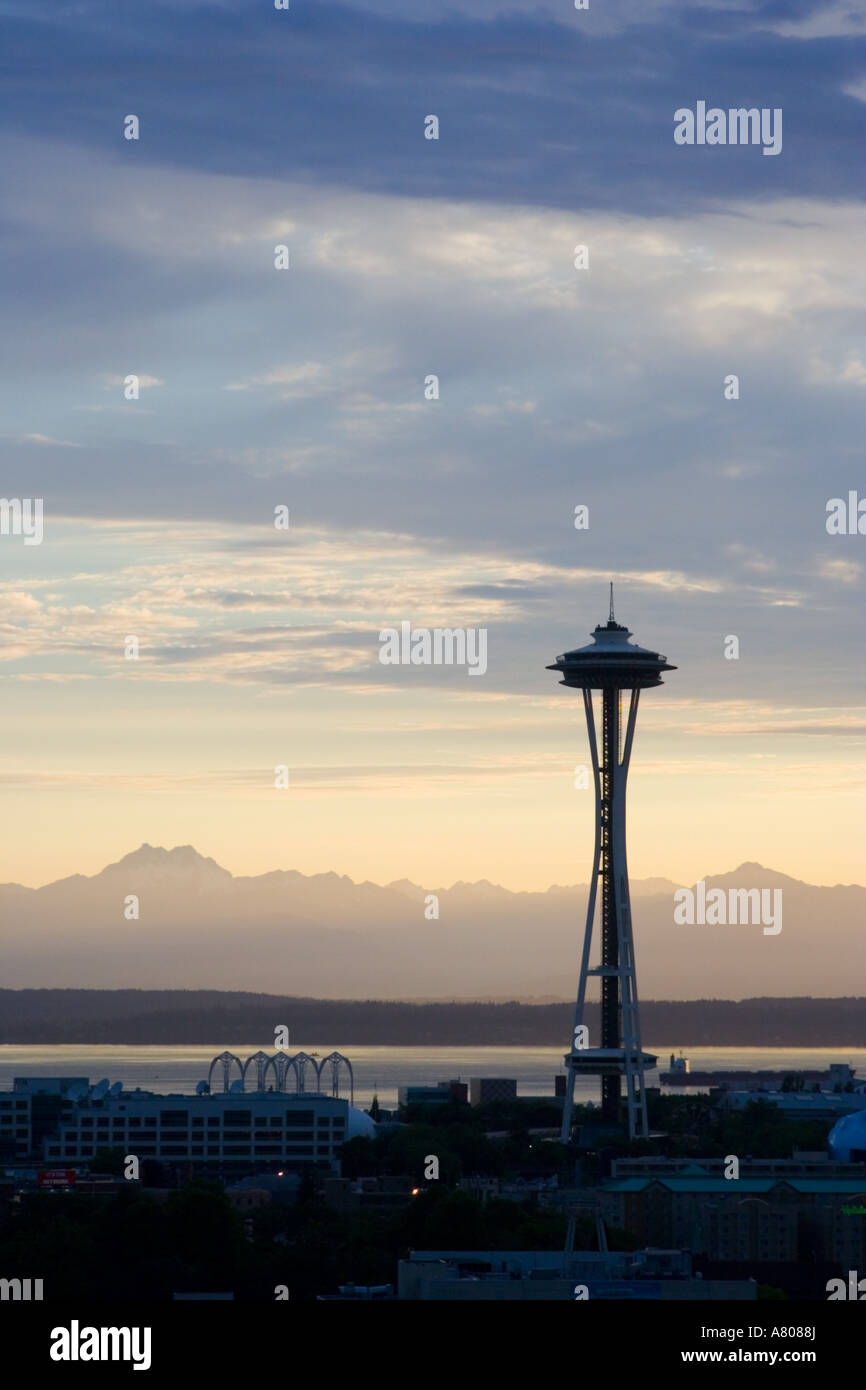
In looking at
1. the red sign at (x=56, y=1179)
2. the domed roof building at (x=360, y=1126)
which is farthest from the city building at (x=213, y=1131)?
the red sign at (x=56, y=1179)

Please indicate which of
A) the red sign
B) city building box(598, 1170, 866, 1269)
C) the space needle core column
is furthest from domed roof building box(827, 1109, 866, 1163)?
the red sign

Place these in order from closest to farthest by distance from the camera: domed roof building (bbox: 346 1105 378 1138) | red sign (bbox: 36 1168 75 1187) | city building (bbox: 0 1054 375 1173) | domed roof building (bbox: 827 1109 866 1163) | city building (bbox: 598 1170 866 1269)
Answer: city building (bbox: 598 1170 866 1269), red sign (bbox: 36 1168 75 1187), city building (bbox: 0 1054 375 1173), domed roof building (bbox: 827 1109 866 1163), domed roof building (bbox: 346 1105 378 1138)

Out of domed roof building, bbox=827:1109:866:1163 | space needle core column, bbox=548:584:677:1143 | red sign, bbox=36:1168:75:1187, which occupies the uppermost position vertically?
space needle core column, bbox=548:584:677:1143

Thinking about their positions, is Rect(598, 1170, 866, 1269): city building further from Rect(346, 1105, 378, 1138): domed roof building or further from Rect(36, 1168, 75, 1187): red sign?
Rect(346, 1105, 378, 1138): domed roof building

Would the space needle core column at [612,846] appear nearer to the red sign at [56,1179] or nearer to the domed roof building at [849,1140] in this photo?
the domed roof building at [849,1140]
